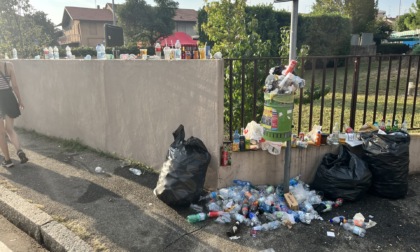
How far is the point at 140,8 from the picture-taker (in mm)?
31531

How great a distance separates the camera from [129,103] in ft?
14.2

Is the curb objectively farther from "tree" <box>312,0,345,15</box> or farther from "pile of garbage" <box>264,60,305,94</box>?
"tree" <box>312,0,345,15</box>

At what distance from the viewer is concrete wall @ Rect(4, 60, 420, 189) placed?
3.47 m

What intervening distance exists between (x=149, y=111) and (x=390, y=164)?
280 cm

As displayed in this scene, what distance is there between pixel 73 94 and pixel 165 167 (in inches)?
109

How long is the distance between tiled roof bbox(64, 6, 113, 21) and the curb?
46774 mm

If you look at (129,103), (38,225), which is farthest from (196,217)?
(129,103)

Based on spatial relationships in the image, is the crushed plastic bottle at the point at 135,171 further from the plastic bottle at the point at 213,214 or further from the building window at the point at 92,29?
the building window at the point at 92,29

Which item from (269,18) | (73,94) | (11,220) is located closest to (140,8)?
(269,18)

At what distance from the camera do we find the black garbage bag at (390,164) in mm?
3334

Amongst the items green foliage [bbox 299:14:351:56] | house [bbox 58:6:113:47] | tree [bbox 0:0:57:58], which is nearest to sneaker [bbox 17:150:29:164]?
tree [bbox 0:0:57:58]

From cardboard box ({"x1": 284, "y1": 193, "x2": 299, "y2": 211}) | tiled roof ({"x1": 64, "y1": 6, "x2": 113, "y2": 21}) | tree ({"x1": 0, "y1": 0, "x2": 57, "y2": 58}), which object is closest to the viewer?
cardboard box ({"x1": 284, "y1": 193, "x2": 299, "y2": 211})

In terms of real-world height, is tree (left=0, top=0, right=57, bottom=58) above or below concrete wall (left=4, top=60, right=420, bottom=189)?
above

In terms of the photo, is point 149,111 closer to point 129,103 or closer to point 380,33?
point 129,103
